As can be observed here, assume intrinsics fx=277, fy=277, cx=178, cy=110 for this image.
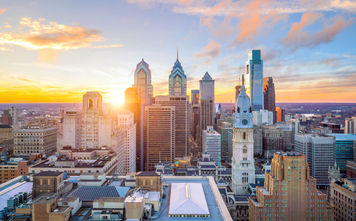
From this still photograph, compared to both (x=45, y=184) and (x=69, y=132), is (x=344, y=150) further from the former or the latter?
(x=45, y=184)

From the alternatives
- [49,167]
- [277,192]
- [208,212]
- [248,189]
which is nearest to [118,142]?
[49,167]

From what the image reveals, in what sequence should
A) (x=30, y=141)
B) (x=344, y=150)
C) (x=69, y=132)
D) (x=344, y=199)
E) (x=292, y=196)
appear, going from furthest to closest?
(x=344, y=150) → (x=30, y=141) → (x=69, y=132) → (x=344, y=199) → (x=292, y=196)

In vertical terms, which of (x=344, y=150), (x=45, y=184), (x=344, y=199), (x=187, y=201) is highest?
(x=45, y=184)

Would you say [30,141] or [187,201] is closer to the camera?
[187,201]

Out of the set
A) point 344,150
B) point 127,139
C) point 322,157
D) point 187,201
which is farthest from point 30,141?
point 344,150

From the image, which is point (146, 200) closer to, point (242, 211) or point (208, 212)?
point (208, 212)

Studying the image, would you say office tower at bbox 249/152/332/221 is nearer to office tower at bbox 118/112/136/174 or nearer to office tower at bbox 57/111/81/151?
office tower at bbox 118/112/136/174

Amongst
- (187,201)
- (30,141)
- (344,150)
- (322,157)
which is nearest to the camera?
(187,201)
